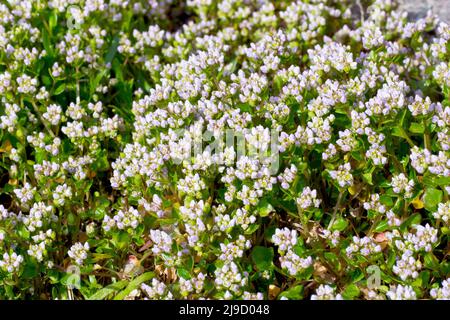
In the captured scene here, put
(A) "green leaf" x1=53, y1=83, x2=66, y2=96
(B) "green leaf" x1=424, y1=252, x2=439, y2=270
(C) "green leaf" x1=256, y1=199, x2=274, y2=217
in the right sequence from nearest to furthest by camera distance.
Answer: (B) "green leaf" x1=424, y1=252, x2=439, y2=270, (C) "green leaf" x1=256, y1=199, x2=274, y2=217, (A) "green leaf" x1=53, y1=83, x2=66, y2=96

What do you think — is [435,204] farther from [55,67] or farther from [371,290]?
[55,67]

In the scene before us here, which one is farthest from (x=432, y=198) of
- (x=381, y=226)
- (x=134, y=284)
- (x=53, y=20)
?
(x=53, y=20)

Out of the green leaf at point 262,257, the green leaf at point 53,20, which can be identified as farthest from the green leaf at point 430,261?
the green leaf at point 53,20

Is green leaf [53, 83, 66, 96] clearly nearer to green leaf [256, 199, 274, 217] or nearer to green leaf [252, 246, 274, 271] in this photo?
green leaf [256, 199, 274, 217]

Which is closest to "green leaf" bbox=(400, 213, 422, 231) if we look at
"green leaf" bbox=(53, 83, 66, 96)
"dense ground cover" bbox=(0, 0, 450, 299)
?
"dense ground cover" bbox=(0, 0, 450, 299)
